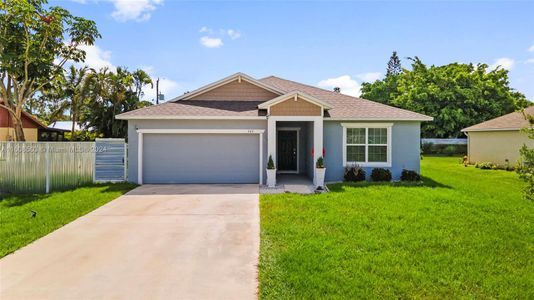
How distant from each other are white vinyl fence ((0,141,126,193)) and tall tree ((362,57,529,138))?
31359 mm

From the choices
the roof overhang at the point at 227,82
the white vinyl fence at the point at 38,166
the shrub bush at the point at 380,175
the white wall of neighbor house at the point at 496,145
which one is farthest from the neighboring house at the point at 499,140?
the white vinyl fence at the point at 38,166

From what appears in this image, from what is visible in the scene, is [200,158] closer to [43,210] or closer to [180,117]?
[180,117]

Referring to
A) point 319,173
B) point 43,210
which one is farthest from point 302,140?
point 43,210

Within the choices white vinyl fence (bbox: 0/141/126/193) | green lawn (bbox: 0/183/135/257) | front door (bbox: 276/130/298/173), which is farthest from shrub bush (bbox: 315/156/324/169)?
white vinyl fence (bbox: 0/141/126/193)

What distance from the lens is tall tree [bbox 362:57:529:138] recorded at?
3164 cm

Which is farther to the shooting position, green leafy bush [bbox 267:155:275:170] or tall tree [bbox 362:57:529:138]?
tall tree [bbox 362:57:529:138]

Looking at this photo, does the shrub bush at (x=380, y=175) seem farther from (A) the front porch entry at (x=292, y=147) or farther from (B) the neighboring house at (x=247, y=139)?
(A) the front porch entry at (x=292, y=147)

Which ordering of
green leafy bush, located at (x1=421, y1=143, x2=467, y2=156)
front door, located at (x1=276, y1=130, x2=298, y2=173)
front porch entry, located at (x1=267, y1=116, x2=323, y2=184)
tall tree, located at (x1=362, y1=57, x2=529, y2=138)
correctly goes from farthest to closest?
tall tree, located at (x1=362, y1=57, x2=529, y2=138) → green leafy bush, located at (x1=421, y1=143, x2=467, y2=156) → front door, located at (x1=276, y1=130, x2=298, y2=173) → front porch entry, located at (x1=267, y1=116, x2=323, y2=184)

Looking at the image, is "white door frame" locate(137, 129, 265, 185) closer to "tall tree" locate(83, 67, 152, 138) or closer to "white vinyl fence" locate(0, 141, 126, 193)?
"white vinyl fence" locate(0, 141, 126, 193)

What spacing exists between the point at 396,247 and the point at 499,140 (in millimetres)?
19033

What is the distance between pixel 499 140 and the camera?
19953 mm

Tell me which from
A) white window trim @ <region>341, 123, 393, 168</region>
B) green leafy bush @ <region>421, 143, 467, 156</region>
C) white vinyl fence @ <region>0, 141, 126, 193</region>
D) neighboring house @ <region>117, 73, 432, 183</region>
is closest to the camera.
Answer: white vinyl fence @ <region>0, 141, 126, 193</region>

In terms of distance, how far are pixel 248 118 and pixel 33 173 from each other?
26.8 feet

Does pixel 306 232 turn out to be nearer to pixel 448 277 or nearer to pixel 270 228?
pixel 270 228
